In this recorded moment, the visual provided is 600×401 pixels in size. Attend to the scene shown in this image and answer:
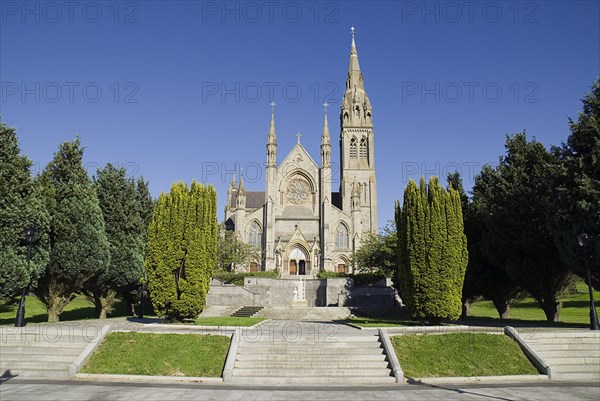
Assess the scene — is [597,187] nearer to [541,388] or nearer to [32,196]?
[541,388]

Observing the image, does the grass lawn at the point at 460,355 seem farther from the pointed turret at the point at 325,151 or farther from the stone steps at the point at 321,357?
the pointed turret at the point at 325,151

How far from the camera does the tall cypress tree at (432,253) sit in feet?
65.6

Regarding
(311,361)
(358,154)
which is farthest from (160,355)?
(358,154)

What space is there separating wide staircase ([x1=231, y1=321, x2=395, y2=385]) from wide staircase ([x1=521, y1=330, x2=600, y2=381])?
523 cm

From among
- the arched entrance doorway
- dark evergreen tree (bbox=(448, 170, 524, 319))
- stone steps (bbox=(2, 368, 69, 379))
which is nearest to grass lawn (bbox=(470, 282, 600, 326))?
dark evergreen tree (bbox=(448, 170, 524, 319))

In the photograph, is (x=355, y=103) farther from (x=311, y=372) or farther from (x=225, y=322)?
(x=311, y=372)

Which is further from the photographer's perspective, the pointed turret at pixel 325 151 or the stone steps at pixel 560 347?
the pointed turret at pixel 325 151

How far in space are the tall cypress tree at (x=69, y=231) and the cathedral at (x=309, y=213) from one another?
109ft

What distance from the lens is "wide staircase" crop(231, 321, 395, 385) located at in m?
13.7

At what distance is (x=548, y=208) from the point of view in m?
23.3

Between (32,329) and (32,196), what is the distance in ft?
27.0

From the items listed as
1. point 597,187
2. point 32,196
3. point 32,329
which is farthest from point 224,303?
point 597,187

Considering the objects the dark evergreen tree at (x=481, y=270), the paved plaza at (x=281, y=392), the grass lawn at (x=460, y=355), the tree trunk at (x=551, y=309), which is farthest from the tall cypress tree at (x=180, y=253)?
the tree trunk at (x=551, y=309)

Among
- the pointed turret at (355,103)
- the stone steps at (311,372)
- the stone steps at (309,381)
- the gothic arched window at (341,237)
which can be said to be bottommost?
the stone steps at (309,381)
